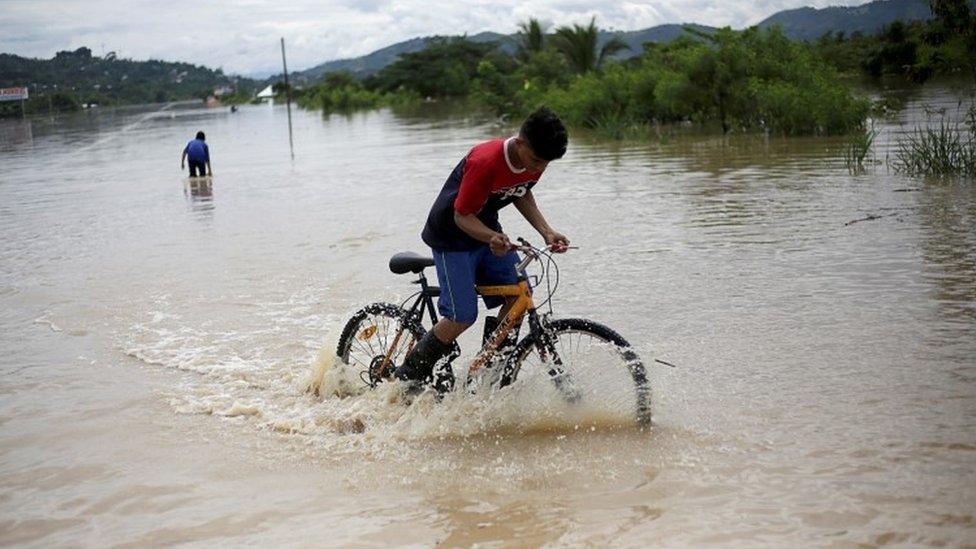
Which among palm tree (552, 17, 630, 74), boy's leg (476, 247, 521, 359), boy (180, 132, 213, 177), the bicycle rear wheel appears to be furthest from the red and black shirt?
palm tree (552, 17, 630, 74)

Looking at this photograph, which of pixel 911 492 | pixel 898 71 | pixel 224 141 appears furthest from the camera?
pixel 898 71

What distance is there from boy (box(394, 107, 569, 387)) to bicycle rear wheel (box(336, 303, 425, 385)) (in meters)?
0.31

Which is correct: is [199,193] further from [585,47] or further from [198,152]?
[585,47]

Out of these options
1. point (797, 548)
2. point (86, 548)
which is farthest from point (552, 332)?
point (86, 548)

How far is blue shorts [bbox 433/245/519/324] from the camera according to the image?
5.75 m

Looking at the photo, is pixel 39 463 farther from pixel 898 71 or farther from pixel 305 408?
pixel 898 71

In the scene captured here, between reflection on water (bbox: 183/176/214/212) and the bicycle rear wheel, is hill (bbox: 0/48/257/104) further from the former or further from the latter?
the bicycle rear wheel

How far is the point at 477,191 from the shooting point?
213 inches

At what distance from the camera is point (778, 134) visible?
2492 centimetres

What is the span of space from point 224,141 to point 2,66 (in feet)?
41.5

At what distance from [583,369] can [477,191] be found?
1181 mm

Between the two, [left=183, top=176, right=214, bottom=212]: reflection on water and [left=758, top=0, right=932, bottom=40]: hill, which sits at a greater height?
[left=758, top=0, right=932, bottom=40]: hill

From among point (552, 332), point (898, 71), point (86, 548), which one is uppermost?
point (898, 71)

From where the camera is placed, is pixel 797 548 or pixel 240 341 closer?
pixel 797 548
